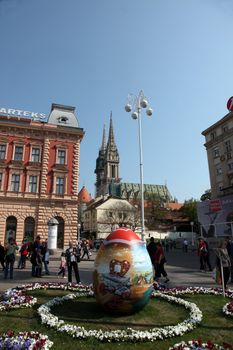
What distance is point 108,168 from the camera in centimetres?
12262

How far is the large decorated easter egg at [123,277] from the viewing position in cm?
724

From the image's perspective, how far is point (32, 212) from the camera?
3331cm

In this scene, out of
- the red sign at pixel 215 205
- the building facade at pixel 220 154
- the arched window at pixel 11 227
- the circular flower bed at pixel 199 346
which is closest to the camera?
the circular flower bed at pixel 199 346

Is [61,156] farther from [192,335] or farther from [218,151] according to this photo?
[192,335]

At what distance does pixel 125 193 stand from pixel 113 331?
119793 mm

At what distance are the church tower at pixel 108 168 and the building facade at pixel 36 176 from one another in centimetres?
8036

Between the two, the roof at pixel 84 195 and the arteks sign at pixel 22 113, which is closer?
the arteks sign at pixel 22 113

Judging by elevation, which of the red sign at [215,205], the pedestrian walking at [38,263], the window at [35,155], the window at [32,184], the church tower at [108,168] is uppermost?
the church tower at [108,168]

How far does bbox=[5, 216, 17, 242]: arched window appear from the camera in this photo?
3231cm

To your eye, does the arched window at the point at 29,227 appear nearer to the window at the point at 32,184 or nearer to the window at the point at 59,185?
the window at the point at 32,184

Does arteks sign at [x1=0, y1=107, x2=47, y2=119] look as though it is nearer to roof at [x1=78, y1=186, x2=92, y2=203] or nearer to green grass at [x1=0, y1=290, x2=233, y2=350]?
green grass at [x1=0, y1=290, x2=233, y2=350]

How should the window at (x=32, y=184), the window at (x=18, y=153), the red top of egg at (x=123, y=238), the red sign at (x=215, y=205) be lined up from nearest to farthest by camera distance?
1. the red top of egg at (x=123, y=238)
2. the window at (x=32, y=184)
3. the window at (x=18, y=153)
4. the red sign at (x=215, y=205)

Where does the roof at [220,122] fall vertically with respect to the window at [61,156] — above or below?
above

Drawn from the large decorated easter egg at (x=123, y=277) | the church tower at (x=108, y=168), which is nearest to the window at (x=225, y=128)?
the large decorated easter egg at (x=123, y=277)
